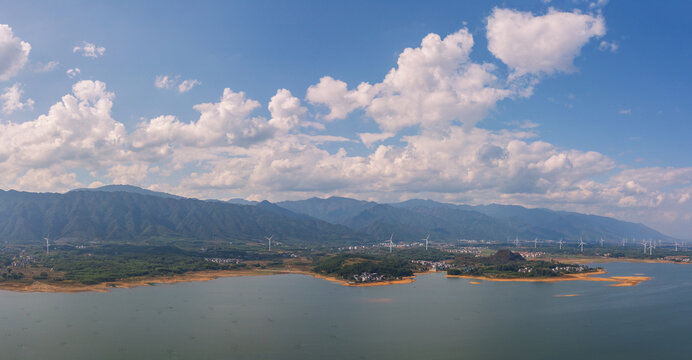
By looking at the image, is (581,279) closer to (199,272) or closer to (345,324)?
(345,324)

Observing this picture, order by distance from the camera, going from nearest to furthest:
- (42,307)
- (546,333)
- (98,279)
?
(546,333) < (42,307) < (98,279)

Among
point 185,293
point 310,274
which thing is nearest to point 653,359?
point 185,293

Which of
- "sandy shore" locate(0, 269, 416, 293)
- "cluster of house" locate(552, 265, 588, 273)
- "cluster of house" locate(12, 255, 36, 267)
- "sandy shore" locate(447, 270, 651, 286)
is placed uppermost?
"cluster of house" locate(552, 265, 588, 273)

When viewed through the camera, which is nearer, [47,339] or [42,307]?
[47,339]

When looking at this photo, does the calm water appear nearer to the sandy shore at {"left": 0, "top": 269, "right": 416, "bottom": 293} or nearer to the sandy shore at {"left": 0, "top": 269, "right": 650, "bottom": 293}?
the sandy shore at {"left": 0, "top": 269, "right": 416, "bottom": 293}

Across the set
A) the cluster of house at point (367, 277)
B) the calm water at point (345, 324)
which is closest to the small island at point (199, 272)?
the cluster of house at point (367, 277)

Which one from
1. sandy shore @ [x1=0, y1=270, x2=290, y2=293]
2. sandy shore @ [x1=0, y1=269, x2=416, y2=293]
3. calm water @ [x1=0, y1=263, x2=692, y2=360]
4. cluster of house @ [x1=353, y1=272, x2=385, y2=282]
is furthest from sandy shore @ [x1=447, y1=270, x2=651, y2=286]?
sandy shore @ [x1=0, y1=270, x2=290, y2=293]

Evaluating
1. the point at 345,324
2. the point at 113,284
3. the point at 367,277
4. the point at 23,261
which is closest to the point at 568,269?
the point at 367,277

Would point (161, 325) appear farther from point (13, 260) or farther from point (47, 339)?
point (13, 260)

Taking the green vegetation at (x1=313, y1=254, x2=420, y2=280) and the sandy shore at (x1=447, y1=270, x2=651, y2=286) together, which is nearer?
the green vegetation at (x1=313, y1=254, x2=420, y2=280)
